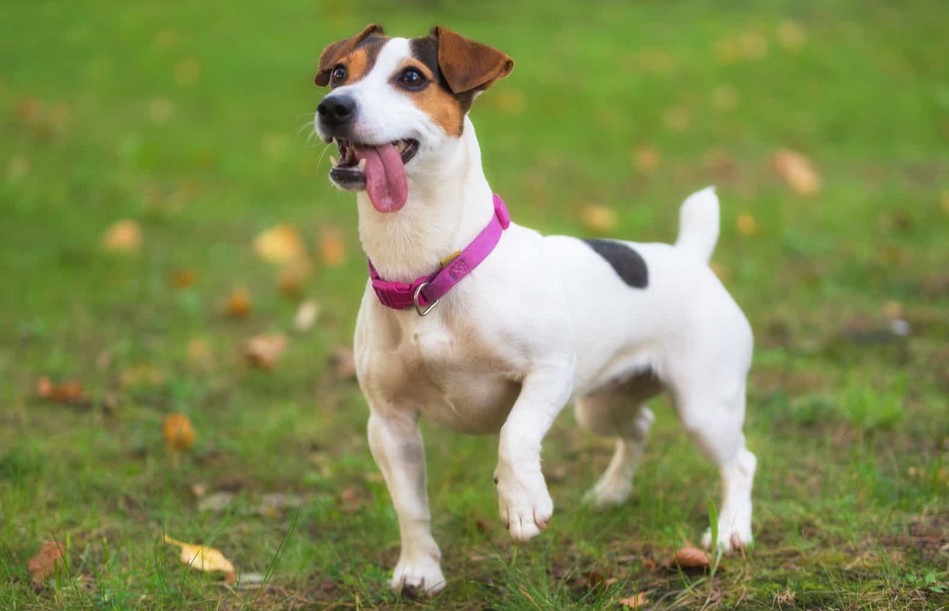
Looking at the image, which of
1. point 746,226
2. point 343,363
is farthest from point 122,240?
point 746,226

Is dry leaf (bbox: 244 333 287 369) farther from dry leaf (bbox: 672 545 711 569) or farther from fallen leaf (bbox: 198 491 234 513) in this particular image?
dry leaf (bbox: 672 545 711 569)

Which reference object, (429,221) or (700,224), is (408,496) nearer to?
(429,221)

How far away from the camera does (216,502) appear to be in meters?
4.16

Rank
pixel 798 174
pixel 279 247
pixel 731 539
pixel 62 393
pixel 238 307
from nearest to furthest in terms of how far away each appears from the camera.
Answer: pixel 731 539 < pixel 62 393 < pixel 238 307 < pixel 279 247 < pixel 798 174

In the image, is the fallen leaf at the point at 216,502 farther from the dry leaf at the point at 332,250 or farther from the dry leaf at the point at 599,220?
the dry leaf at the point at 599,220

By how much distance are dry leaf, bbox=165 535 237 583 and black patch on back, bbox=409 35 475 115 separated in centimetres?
150

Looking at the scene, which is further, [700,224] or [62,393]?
[62,393]

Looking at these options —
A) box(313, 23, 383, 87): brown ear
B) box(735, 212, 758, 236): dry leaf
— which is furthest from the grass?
box(313, 23, 383, 87): brown ear

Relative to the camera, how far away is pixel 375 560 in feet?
12.3

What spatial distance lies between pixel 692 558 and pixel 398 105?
5.06ft

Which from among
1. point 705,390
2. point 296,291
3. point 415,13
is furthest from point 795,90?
point 705,390

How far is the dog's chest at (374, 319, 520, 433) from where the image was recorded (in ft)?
10.6

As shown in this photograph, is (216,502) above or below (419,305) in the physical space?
below

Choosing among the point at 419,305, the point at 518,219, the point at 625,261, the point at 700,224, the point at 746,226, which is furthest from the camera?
the point at 518,219
